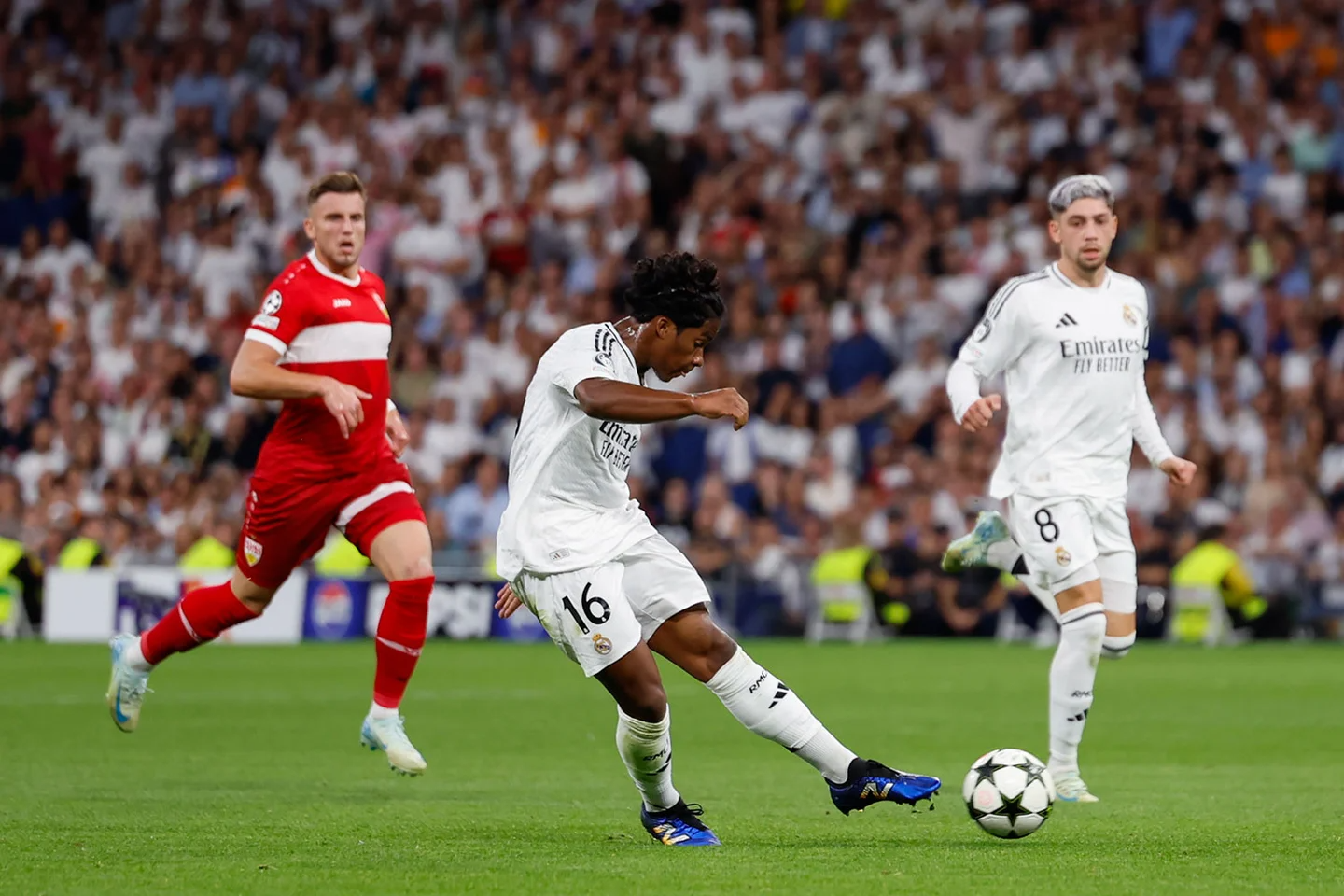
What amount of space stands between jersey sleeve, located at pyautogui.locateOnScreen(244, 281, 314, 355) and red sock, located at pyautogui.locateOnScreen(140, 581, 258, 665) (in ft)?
4.11

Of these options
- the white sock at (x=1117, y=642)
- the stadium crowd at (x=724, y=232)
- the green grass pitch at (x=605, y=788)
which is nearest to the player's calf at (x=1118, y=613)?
the white sock at (x=1117, y=642)

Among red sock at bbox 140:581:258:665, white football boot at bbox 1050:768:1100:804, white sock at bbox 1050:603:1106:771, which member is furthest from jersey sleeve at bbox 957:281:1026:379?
red sock at bbox 140:581:258:665

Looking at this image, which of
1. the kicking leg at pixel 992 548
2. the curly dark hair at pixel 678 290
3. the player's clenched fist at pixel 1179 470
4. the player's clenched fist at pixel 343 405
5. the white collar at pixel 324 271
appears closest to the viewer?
the curly dark hair at pixel 678 290

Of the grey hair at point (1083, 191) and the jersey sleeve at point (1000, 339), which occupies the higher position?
the grey hair at point (1083, 191)

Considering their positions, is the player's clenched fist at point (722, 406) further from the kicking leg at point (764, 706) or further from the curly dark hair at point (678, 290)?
the kicking leg at point (764, 706)

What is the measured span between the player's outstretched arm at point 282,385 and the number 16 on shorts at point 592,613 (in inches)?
68.7

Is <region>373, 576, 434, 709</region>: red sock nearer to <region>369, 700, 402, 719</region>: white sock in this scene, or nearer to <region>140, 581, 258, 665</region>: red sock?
<region>369, 700, 402, 719</region>: white sock

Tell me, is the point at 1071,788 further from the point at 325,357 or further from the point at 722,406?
the point at 325,357

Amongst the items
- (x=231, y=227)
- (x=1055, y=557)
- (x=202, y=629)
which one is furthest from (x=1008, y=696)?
(x=231, y=227)

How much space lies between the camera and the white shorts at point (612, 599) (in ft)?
23.6

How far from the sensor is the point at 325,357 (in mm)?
9500

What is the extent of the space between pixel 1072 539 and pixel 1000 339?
101cm

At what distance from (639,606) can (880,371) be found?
1531 centimetres

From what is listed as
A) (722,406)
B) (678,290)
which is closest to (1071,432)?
(678,290)
